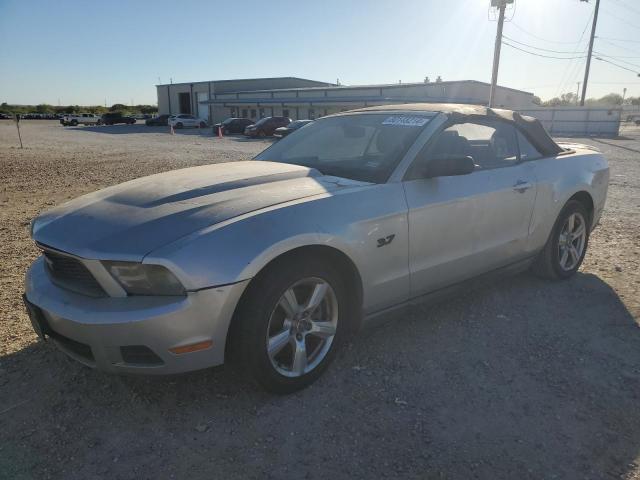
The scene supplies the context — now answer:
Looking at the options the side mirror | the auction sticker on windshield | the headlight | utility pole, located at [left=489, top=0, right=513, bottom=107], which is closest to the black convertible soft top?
the auction sticker on windshield

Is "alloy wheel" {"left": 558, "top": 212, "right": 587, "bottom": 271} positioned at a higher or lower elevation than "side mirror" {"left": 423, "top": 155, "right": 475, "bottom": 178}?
lower

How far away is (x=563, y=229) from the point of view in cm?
462

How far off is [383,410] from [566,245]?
2.94 metres

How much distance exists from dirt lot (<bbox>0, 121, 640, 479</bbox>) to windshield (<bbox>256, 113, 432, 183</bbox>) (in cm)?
122

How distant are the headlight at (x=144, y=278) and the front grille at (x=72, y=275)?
0.50ft

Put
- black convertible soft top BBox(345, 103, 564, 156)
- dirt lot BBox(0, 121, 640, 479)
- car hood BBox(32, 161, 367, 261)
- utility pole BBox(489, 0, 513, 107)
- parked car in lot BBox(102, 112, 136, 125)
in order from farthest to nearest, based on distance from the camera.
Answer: parked car in lot BBox(102, 112, 136, 125), utility pole BBox(489, 0, 513, 107), black convertible soft top BBox(345, 103, 564, 156), car hood BBox(32, 161, 367, 261), dirt lot BBox(0, 121, 640, 479)

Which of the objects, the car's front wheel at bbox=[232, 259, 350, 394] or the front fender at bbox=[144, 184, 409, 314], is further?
the car's front wheel at bbox=[232, 259, 350, 394]

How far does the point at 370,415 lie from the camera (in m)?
2.70

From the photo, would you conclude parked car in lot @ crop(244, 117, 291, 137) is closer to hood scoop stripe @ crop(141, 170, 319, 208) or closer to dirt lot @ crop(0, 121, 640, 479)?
dirt lot @ crop(0, 121, 640, 479)

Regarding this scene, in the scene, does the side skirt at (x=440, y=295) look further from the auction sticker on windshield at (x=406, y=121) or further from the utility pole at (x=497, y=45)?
the utility pole at (x=497, y=45)

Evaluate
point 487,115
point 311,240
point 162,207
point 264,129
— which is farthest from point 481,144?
point 264,129

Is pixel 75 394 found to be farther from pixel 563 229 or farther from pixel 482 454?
pixel 563 229

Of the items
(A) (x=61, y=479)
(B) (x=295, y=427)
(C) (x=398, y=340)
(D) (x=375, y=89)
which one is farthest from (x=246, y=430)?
(D) (x=375, y=89)

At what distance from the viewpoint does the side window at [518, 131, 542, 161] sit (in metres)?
4.30
